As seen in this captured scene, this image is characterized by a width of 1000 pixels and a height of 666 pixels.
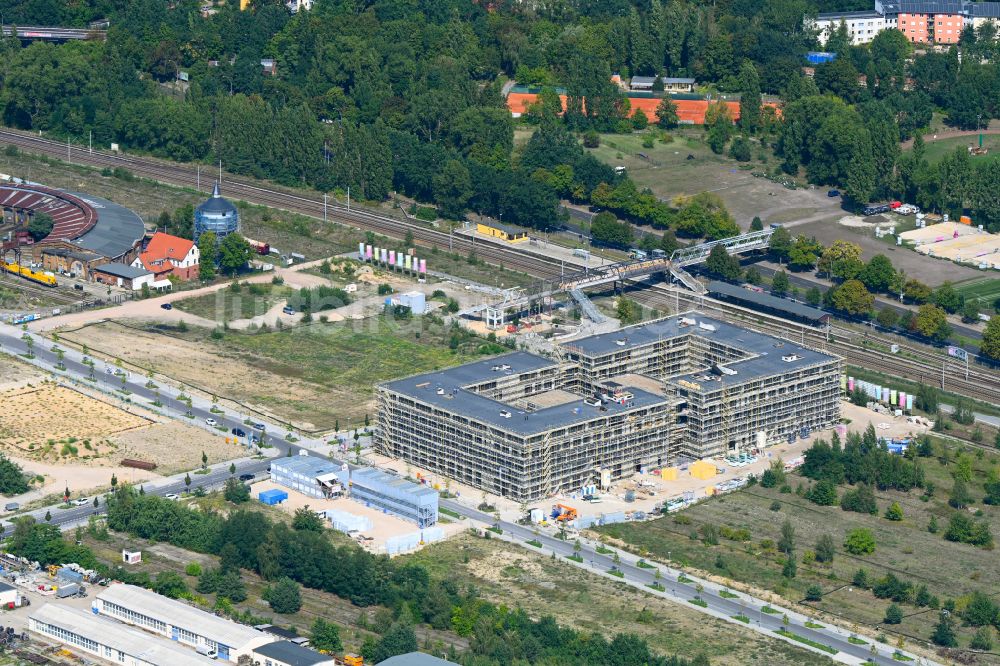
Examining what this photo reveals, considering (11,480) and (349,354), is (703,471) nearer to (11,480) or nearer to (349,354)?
(349,354)

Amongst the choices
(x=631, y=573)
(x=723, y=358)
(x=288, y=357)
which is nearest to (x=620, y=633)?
(x=631, y=573)

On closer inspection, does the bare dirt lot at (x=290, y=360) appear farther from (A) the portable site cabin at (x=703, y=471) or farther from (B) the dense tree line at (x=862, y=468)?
(B) the dense tree line at (x=862, y=468)

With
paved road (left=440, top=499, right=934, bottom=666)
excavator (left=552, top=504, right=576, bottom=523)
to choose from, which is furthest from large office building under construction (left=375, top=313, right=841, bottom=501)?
paved road (left=440, top=499, right=934, bottom=666)

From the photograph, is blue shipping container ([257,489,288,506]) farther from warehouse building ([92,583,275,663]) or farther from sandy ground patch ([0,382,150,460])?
warehouse building ([92,583,275,663])

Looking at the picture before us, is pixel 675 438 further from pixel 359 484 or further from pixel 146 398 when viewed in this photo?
pixel 146 398

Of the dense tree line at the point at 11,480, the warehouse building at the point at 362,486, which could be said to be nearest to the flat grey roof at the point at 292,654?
the warehouse building at the point at 362,486
